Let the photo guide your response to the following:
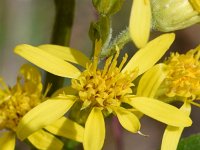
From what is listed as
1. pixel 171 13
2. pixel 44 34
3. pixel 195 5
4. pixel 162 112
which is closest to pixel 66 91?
pixel 162 112

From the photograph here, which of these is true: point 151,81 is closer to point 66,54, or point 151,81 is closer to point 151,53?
point 151,53

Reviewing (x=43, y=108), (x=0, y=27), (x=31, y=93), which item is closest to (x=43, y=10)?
(x=0, y=27)

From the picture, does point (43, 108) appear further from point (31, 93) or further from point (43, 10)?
point (43, 10)

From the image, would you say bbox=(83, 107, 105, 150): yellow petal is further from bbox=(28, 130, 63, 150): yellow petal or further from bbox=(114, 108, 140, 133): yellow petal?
bbox=(28, 130, 63, 150): yellow petal

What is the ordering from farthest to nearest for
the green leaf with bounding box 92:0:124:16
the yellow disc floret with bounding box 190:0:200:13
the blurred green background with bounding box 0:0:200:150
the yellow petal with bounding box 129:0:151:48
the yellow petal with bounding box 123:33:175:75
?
the blurred green background with bounding box 0:0:200:150, the yellow disc floret with bounding box 190:0:200:13, the yellow petal with bounding box 123:33:175:75, the green leaf with bounding box 92:0:124:16, the yellow petal with bounding box 129:0:151:48

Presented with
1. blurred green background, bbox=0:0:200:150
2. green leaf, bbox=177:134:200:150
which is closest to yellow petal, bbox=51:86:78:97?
green leaf, bbox=177:134:200:150
